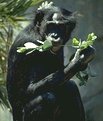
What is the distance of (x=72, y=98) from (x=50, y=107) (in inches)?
10.0

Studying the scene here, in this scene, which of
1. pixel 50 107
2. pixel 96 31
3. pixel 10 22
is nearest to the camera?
pixel 50 107

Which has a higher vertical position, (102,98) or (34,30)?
(34,30)

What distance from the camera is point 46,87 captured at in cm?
429

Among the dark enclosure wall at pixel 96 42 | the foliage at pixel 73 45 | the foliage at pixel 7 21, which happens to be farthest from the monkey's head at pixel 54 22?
the dark enclosure wall at pixel 96 42

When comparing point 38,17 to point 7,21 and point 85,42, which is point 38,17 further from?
point 7,21

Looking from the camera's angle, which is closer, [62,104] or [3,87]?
[62,104]

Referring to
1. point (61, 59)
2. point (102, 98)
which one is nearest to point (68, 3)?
point (102, 98)

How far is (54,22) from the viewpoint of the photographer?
432 cm

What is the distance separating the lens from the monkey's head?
4.28 meters

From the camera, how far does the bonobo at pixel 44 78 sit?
4262 millimetres

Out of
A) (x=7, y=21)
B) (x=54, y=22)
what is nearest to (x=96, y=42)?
(x=7, y=21)

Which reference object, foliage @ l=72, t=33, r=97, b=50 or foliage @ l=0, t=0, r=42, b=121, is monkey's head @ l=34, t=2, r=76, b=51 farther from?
foliage @ l=0, t=0, r=42, b=121

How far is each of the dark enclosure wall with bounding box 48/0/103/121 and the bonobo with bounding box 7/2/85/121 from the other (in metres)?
3.27

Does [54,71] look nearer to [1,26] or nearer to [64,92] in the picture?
[64,92]
